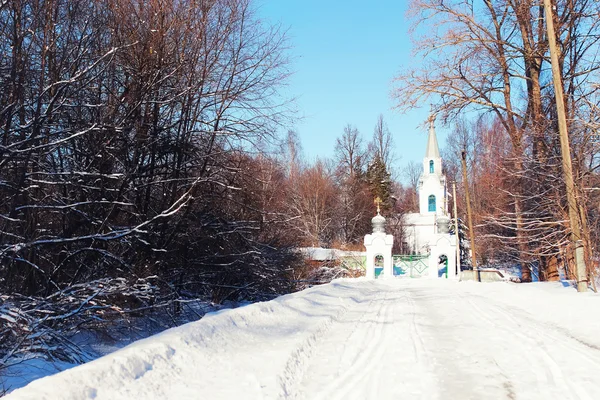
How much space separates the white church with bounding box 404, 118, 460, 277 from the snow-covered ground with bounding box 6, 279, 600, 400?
26712 mm

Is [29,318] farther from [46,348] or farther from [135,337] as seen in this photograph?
[135,337]

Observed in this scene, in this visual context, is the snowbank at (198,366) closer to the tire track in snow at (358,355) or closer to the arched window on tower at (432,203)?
the tire track in snow at (358,355)

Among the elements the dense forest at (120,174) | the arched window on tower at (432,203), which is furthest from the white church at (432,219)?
the dense forest at (120,174)

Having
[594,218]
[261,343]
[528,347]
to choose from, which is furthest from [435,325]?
[594,218]

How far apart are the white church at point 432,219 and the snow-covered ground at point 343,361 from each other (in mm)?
26712

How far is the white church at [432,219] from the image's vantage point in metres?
35.7

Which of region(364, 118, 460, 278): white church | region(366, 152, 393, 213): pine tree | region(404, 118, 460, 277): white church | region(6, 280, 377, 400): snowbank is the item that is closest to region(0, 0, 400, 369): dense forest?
region(6, 280, 377, 400): snowbank

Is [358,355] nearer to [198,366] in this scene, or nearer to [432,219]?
[198,366]

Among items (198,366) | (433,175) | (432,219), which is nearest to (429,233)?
(432,219)

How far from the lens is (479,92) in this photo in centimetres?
2139

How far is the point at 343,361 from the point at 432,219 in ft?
170

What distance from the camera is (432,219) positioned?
184 ft

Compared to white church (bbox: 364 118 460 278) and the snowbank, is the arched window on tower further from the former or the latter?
the snowbank

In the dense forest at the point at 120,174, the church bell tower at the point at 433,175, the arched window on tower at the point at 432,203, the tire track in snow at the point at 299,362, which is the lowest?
the tire track in snow at the point at 299,362
